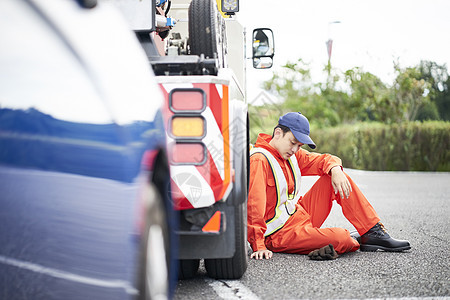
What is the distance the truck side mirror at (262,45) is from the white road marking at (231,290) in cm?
476

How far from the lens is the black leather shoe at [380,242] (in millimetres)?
5199

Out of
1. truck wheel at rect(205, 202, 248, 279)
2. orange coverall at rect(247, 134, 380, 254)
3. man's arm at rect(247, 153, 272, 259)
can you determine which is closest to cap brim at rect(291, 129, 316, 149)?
orange coverall at rect(247, 134, 380, 254)

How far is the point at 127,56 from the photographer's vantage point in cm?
235

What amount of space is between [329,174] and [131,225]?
3.51m

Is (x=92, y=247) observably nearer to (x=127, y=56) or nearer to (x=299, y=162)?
(x=127, y=56)

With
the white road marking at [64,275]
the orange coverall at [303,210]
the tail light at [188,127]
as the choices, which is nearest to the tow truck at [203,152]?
the tail light at [188,127]

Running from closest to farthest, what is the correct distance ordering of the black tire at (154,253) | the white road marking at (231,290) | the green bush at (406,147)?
the black tire at (154,253) → the white road marking at (231,290) → the green bush at (406,147)

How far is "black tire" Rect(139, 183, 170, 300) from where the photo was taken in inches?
81.6

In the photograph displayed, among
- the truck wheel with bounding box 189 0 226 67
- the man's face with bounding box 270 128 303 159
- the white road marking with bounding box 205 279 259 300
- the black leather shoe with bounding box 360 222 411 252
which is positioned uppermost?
the truck wheel with bounding box 189 0 226 67

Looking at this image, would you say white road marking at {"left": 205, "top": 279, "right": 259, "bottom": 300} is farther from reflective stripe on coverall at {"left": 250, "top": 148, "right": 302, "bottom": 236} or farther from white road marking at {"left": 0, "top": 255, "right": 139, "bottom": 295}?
white road marking at {"left": 0, "top": 255, "right": 139, "bottom": 295}

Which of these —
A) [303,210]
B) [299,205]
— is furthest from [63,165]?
[299,205]

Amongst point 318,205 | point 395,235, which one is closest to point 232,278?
point 318,205

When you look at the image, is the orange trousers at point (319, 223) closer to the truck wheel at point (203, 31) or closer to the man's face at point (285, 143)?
the man's face at point (285, 143)

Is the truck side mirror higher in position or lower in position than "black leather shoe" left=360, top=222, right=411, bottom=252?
higher
